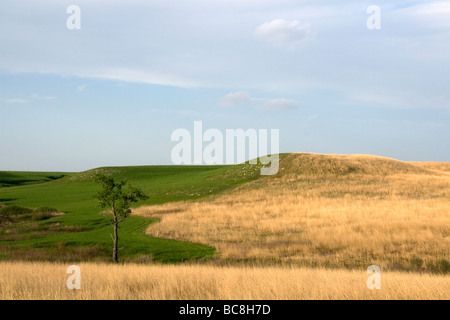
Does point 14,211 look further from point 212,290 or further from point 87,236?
point 212,290

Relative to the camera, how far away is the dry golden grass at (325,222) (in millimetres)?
27584

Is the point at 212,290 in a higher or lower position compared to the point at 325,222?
higher

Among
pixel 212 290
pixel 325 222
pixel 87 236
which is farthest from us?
pixel 325 222

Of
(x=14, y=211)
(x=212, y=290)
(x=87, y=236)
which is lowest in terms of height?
(x=87, y=236)

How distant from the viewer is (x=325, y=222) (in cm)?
4019

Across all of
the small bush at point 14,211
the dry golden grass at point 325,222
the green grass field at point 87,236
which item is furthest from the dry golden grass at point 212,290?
the small bush at point 14,211

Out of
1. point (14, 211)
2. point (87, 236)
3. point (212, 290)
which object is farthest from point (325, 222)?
point (14, 211)

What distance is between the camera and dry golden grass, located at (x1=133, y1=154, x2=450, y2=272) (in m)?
27.6

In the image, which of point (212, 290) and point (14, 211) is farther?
point (14, 211)
